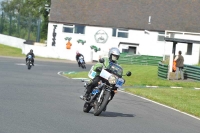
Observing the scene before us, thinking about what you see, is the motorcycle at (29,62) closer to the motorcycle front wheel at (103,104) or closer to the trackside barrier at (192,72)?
the trackside barrier at (192,72)

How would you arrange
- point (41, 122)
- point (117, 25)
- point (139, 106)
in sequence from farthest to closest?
1. point (117, 25)
2. point (139, 106)
3. point (41, 122)

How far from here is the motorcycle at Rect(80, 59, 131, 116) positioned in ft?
46.7

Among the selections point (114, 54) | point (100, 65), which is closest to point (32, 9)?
point (100, 65)

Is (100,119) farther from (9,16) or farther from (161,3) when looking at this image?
(9,16)

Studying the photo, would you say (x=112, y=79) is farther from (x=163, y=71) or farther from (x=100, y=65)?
(x=163, y=71)

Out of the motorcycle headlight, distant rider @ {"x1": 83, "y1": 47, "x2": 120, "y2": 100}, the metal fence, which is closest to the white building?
the metal fence

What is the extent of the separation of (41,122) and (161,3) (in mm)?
56074

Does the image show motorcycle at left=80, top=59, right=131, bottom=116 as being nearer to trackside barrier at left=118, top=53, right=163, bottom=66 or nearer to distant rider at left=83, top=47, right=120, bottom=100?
distant rider at left=83, top=47, right=120, bottom=100

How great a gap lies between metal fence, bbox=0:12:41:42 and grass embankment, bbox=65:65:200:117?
33552 mm

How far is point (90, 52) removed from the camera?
61.7 metres

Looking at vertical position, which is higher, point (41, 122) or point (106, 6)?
point (106, 6)

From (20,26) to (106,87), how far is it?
59117mm

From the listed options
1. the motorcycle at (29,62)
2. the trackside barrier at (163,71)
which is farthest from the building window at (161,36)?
the trackside barrier at (163,71)

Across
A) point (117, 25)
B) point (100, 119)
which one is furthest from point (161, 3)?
point (100, 119)
